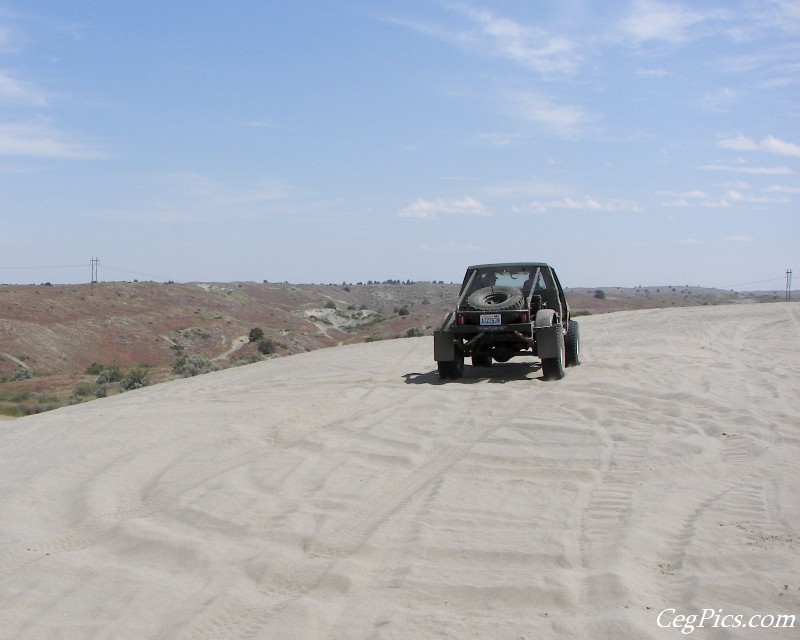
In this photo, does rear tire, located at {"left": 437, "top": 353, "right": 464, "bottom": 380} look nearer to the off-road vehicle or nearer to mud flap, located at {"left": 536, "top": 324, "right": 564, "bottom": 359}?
the off-road vehicle

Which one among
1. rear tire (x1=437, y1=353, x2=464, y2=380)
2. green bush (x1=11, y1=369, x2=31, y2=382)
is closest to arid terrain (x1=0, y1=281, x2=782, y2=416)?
green bush (x1=11, y1=369, x2=31, y2=382)

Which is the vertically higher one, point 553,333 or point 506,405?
point 553,333

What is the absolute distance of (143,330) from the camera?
174ft

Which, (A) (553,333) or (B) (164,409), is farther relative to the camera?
(A) (553,333)

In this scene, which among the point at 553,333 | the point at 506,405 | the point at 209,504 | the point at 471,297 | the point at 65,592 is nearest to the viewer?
the point at 65,592

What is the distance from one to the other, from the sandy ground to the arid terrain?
1409 cm

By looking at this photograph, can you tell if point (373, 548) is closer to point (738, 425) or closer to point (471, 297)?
point (738, 425)

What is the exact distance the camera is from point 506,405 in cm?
978

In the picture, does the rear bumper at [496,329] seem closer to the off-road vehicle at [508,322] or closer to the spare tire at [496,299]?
the off-road vehicle at [508,322]

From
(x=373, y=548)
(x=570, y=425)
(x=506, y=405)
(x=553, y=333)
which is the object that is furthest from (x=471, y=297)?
(x=373, y=548)

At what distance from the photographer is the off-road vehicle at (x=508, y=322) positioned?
1177cm

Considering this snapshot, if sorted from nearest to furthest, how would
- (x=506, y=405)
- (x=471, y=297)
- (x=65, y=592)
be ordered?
(x=65, y=592) → (x=506, y=405) → (x=471, y=297)

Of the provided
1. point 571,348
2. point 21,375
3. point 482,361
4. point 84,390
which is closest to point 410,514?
point 571,348

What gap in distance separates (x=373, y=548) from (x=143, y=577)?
4.66 ft
